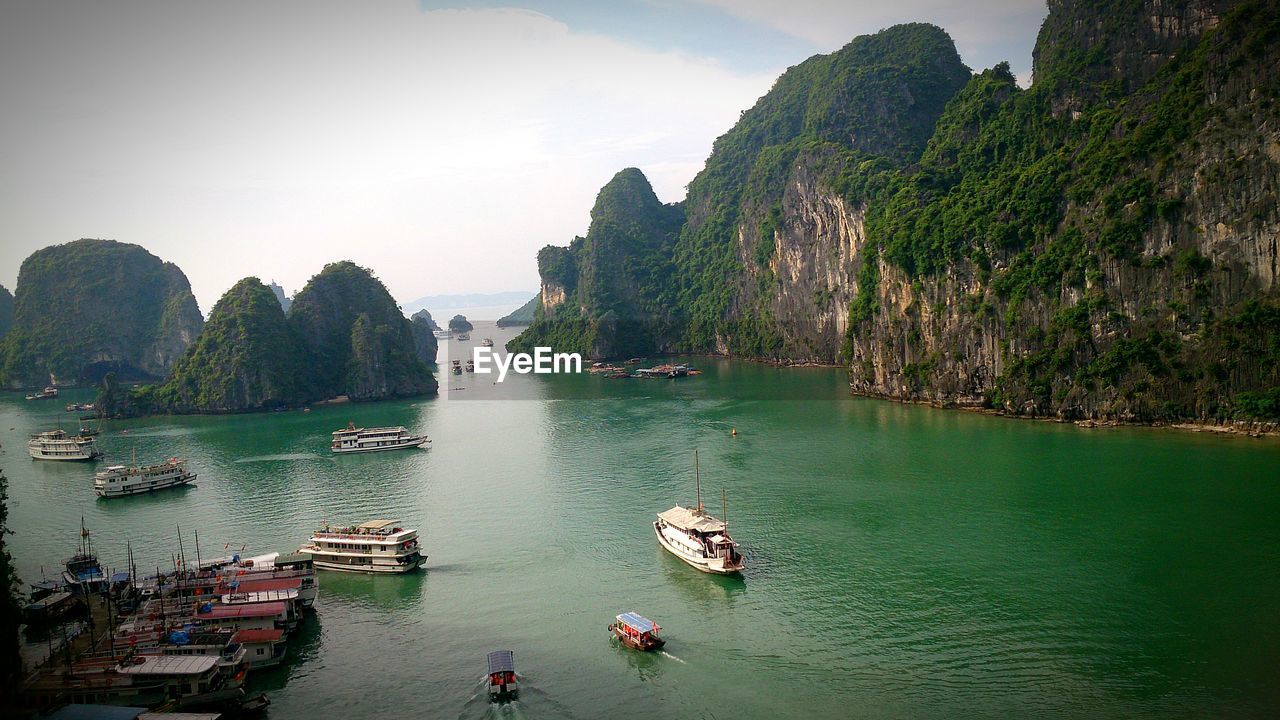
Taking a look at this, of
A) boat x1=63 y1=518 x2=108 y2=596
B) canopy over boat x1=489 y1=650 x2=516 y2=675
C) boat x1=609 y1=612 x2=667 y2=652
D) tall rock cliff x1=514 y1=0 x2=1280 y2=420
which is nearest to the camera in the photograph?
canopy over boat x1=489 y1=650 x2=516 y2=675

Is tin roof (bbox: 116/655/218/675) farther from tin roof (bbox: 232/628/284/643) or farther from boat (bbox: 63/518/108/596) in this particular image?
boat (bbox: 63/518/108/596)

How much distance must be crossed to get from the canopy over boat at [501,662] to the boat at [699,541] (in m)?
9.37

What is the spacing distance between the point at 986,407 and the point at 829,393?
16.9 metres

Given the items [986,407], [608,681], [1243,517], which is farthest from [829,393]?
[608,681]

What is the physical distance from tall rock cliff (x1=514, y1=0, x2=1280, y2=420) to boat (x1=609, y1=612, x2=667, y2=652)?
125 feet

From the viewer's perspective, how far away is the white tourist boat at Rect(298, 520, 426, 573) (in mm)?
32938

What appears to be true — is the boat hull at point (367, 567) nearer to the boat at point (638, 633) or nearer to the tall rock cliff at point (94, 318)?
the boat at point (638, 633)

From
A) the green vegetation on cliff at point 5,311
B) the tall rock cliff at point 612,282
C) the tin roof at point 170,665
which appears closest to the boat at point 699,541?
the tin roof at point 170,665

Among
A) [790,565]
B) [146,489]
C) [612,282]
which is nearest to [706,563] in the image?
[790,565]

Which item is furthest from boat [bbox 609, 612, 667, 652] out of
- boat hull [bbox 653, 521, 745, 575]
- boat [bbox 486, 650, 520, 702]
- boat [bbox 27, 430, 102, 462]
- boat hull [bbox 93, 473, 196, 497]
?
boat [bbox 27, 430, 102, 462]

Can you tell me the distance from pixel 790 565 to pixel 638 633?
8.59m

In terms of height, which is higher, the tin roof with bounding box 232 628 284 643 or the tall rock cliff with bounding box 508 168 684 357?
the tall rock cliff with bounding box 508 168 684 357

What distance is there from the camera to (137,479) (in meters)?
49.2

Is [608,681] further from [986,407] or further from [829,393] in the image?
[829,393]
